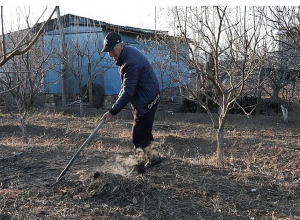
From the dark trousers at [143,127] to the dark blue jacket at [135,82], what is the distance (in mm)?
121

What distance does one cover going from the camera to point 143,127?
14.0 feet

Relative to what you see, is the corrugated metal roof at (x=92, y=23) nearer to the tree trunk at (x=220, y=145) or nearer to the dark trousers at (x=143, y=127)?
the tree trunk at (x=220, y=145)

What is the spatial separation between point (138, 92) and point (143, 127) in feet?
1.44

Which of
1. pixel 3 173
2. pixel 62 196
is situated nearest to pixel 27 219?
pixel 62 196

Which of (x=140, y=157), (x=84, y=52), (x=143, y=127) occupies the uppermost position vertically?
(x=84, y=52)

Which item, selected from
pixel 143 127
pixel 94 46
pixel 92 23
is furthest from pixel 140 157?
pixel 92 23

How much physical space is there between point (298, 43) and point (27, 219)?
4.01 metres

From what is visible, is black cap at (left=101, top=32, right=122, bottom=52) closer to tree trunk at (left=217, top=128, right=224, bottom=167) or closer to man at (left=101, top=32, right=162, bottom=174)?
man at (left=101, top=32, right=162, bottom=174)

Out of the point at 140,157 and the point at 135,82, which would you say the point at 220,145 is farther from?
the point at 135,82

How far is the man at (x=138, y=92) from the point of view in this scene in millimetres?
3930

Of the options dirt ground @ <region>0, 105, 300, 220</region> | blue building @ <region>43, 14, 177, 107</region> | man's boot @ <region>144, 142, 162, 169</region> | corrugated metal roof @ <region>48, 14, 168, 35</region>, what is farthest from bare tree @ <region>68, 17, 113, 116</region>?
man's boot @ <region>144, 142, 162, 169</region>

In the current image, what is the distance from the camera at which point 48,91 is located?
15.0 m

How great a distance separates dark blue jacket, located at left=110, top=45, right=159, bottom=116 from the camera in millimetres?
3924

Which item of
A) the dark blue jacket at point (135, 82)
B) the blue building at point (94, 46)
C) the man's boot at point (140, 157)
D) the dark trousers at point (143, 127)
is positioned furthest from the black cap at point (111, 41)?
the blue building at point (94, 46)
